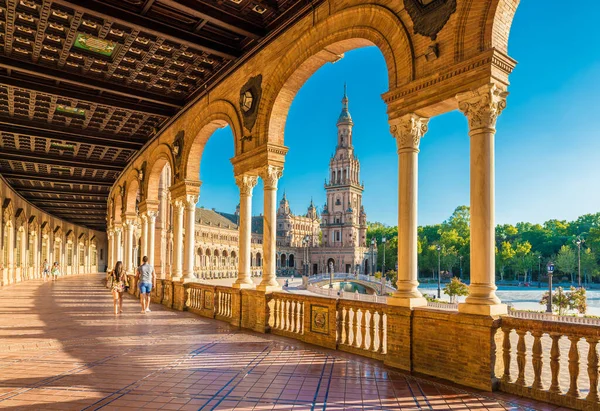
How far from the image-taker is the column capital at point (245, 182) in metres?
11.4

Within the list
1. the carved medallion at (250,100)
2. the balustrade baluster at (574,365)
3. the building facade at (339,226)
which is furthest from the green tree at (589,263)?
the balustrade baluster at (574,365)

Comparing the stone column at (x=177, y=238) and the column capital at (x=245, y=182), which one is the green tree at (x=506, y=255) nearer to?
the stone column at (x=177, y=238)

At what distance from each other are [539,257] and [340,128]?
48.7 m

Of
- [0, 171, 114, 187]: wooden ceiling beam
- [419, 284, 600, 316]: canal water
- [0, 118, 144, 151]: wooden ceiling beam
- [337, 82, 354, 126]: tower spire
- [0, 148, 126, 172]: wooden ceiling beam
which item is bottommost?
[419, 284, 600, 316]: canal water

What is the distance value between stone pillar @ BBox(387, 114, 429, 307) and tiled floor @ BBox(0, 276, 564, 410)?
1.38 metres

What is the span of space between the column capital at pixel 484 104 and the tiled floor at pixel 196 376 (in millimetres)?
3447

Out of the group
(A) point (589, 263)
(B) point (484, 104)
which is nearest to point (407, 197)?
(B) point (484, 104)

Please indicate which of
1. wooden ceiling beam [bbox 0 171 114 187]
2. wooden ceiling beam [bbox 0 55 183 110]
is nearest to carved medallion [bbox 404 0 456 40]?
wooden ceiling beam [bbox 0 55 183 110]

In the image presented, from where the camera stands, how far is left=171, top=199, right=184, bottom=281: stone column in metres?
15.3

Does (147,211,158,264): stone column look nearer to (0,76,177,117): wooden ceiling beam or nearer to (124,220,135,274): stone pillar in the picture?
(124,220,135,274): stone pillar

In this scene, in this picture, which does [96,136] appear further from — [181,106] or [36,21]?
[36,21]

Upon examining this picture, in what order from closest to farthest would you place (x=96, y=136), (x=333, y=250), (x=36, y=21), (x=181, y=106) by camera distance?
(x=36, y=21)
(x=181, y=106)
(x=96, y=136)
(x=333, y=250)

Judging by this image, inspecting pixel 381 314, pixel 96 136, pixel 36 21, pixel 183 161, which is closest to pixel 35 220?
pixel 96 136

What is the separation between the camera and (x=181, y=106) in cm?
1486
